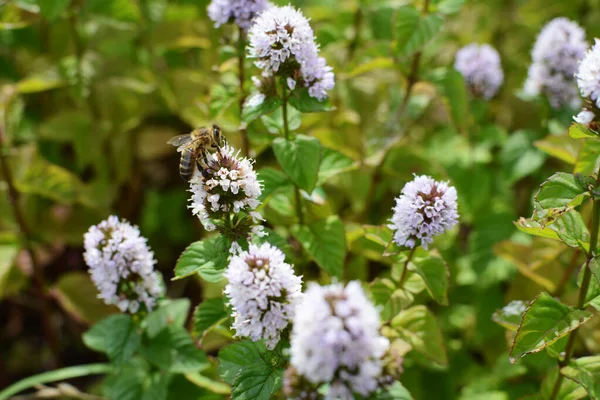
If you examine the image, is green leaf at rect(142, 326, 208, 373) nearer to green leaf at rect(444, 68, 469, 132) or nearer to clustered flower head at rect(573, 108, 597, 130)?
clustered flower head at rect(573, 108, 597, 130)

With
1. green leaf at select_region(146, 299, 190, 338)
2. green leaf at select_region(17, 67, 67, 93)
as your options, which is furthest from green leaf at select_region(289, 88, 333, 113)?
green leaf at select_region(17, 67, 67, 93)

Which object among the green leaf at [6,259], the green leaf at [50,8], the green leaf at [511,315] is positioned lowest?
the green leaf at [6,259]

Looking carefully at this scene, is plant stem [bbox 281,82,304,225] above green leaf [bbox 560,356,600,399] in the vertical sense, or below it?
above

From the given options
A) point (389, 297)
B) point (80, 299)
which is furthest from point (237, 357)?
point (80, 299)

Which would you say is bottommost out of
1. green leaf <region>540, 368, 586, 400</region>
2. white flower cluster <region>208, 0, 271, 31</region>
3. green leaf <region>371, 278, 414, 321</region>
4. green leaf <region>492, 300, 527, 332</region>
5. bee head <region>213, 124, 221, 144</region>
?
green leaf <region>540, 368, 586, 400</region>

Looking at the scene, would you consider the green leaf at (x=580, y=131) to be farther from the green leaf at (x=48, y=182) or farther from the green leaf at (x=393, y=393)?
Result: the green leaf at (x=48, y=182)

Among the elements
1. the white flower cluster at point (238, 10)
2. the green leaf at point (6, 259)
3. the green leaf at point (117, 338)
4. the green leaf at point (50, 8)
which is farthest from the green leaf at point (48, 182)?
the white flower cluster at point (238, 10)
